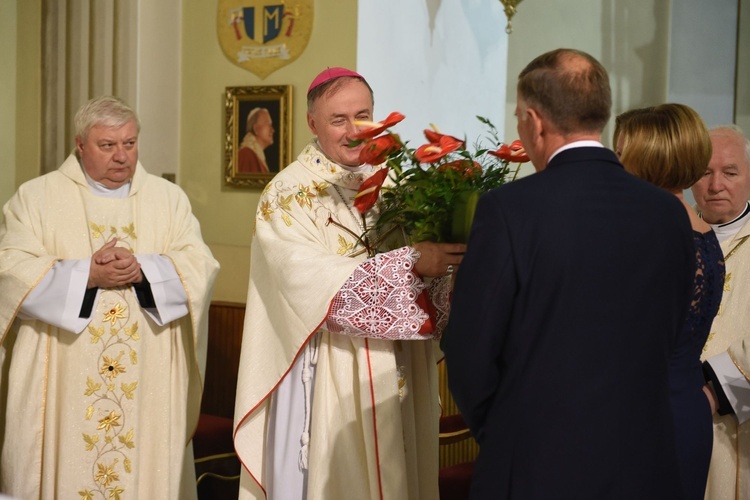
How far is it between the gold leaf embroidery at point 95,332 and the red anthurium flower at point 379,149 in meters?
1.94

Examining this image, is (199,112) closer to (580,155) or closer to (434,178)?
(434,178)

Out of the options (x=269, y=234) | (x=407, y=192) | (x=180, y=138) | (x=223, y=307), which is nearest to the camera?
(x=407, y=192)

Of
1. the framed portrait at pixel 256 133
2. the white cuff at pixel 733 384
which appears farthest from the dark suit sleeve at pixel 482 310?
the framed portrait at pixel 256 133

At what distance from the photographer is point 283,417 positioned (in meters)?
3.55

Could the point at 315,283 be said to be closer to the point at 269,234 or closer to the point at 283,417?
the point at 269,234

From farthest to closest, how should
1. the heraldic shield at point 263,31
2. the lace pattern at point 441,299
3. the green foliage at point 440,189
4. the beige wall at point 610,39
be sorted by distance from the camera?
the beige wall at point 610,39 < the heraldic shield at point 263,31 < the lace pattern at point 441,299 < the green foliage at point 440,189

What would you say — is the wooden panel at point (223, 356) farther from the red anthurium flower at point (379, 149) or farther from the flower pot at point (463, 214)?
the flower pot at point (463, 214)

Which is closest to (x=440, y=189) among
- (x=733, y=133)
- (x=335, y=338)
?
(x=335, y=338)

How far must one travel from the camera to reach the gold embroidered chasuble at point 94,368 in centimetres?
443

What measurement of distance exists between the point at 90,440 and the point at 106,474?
0.59 feet

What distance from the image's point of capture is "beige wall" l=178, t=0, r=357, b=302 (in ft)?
21.5

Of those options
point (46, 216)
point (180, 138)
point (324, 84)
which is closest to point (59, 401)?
point (46, 216)

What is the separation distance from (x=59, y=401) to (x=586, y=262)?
3.11 m

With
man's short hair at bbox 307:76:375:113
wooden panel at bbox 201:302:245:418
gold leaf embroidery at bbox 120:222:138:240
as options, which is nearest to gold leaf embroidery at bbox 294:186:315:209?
man's short hair at bbox 307:76:375:113
